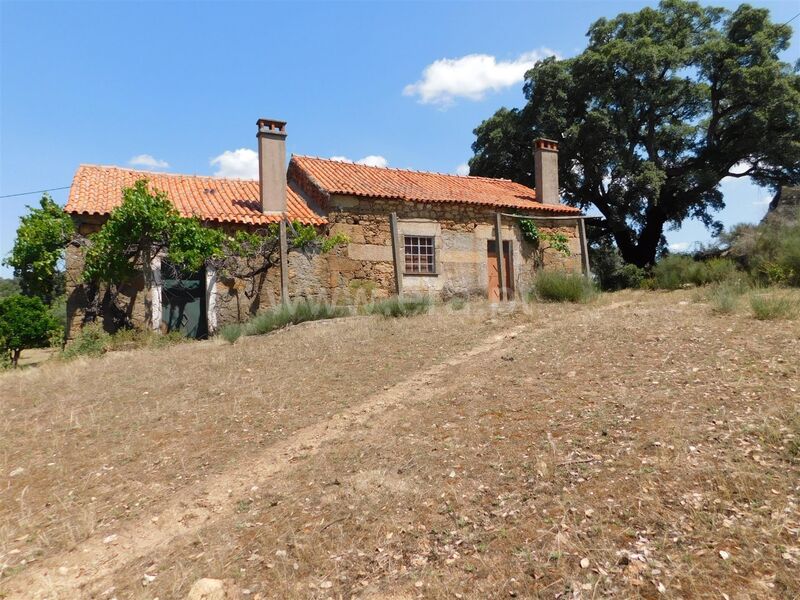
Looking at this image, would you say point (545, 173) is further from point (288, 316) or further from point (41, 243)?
point (41, 243)

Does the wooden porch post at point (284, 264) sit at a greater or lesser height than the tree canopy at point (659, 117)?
lesser

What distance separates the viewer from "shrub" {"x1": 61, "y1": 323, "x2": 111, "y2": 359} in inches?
386

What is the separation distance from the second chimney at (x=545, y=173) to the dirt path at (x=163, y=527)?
13.0 metres

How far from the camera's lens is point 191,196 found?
12969 mm

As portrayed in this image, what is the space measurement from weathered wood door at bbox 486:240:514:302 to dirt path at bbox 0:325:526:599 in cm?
1015

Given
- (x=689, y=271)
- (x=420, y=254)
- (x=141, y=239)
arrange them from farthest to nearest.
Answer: (x=689, y=271), (x=420, y=254), (x=141, y=239)

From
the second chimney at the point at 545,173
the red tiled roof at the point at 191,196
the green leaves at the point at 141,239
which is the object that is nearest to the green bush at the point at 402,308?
the red tiled roof at the point at 191,196

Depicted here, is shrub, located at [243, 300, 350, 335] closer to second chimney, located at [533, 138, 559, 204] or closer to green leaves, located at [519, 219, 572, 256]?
green leaves, located at [519, 219, 572, 256]

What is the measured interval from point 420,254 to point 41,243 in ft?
26.7

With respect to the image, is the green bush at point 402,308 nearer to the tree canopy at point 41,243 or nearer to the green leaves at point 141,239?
the green leaves at point 141,239

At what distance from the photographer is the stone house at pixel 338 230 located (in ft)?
38.2

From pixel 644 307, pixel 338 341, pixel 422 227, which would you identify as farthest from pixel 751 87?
pixel 338 341

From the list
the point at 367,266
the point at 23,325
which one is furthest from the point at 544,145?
the point at 23,325

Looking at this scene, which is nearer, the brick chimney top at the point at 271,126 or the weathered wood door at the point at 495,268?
the brick chimney top at the point at 271,126
